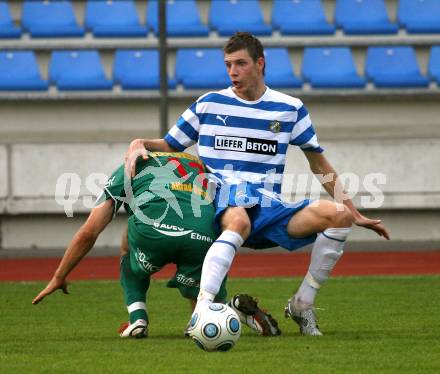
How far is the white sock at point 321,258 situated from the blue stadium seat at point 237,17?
9.72 meters

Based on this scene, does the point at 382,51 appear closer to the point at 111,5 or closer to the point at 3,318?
the point at 111,5

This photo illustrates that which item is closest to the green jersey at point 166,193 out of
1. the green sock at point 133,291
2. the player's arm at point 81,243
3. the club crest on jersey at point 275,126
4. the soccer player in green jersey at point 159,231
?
the soccer player in green jersey at point 159,231

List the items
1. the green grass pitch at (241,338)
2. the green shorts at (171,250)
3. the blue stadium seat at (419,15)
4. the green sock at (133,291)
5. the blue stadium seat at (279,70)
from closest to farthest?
the green grass pitch at (241,338), the green shorts at (171,250), the green sock at (133,291), the blue stadium seat at (279,70), the blue stadium seat at (419,15)

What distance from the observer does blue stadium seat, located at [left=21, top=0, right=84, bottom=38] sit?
16062 millimetres

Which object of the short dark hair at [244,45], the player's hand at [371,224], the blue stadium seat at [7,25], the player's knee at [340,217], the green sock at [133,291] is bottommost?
the blue stadium seat at [7,25]

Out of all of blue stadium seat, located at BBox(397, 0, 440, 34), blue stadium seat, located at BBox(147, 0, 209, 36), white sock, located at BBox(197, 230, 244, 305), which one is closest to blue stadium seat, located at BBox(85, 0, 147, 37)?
blue stadium seat, located at BBox(147, 0, 209, 36)

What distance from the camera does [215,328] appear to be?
5.74 m

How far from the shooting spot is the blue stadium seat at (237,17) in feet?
53.0

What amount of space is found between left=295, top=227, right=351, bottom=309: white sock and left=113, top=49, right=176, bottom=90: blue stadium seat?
889 cm

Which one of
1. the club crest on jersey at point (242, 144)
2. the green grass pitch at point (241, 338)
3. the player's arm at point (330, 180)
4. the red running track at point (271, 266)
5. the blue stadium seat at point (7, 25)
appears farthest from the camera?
the blue stadium seat at point (7, 25)

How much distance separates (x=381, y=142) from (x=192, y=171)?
24.4ft

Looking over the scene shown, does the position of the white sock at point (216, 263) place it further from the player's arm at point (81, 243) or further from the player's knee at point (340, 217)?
the player's arm at point (81, 243)

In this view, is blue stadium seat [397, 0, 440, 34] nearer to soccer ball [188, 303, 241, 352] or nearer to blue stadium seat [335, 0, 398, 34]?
blue stadium seat [335, 0, 398, 34]

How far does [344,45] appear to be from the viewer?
15289mm
